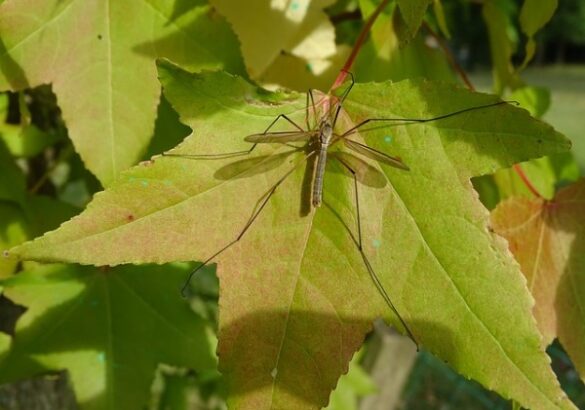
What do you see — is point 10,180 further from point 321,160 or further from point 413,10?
point 413,10

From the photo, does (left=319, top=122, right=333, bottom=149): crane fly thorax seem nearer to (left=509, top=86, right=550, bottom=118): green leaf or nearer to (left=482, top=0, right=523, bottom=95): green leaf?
(left=482, top=0, right=523, bottom=95): green leaf

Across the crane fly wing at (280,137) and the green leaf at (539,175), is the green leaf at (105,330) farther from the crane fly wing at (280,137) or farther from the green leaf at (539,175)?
the green leaf at (539,175)

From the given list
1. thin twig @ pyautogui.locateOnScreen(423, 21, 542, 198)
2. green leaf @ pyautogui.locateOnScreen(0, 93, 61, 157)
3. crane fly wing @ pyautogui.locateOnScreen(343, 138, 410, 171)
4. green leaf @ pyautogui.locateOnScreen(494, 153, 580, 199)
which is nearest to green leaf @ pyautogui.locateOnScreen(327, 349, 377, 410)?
green leaf @ pyautogui.locateOnScreen(494, 153, 580, 199)

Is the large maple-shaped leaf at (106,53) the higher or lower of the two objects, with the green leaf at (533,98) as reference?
lower

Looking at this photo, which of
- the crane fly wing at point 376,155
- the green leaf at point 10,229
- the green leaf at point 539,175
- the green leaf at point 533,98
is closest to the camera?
the crane fly wing at point 376,155

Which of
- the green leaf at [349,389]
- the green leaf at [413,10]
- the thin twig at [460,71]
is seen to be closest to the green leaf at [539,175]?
the thin twig at [460,71]

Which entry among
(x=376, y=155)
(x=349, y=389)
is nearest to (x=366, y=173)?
(x=376, y=155)
